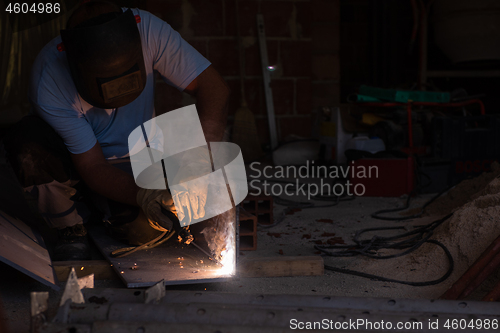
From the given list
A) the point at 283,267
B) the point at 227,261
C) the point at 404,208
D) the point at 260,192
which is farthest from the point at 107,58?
the point at 404,208

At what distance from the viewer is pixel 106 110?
2.03m

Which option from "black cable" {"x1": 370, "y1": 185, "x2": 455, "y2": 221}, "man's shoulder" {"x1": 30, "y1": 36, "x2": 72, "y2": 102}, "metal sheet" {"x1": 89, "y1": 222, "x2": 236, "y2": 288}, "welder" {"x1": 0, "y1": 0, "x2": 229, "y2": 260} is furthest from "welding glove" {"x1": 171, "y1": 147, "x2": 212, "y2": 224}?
"black cable" {"x1": 370, "y1": 185, "x2": 455, "y2": 221}

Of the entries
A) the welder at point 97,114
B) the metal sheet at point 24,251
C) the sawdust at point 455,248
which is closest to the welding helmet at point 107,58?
the welder at point 97,114

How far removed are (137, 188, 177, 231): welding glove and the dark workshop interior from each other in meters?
0.01

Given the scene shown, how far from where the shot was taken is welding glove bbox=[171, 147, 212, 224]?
1562mm

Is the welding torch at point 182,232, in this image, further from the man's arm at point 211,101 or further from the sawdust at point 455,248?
the sawdust at point 455,248

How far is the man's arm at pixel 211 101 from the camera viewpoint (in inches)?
79.2

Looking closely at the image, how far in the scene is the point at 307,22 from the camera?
15.6 feet

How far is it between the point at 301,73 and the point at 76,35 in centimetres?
352

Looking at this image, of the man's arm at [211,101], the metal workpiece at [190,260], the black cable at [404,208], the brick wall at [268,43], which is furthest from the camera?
the brick wall at [268,43]

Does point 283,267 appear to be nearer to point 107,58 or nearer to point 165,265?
point 165,265

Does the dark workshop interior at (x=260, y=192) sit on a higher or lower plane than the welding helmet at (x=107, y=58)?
lower

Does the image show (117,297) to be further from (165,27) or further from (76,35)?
(165,27)

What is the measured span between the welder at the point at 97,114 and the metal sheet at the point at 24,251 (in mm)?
118
